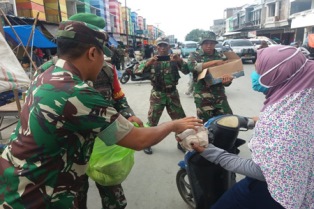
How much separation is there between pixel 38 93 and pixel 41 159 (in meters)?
0.30

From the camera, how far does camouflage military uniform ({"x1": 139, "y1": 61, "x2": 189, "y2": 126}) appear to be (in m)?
4.25

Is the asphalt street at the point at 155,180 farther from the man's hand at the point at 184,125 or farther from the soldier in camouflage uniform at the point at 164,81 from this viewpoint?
the man's hand at the point at 184,125

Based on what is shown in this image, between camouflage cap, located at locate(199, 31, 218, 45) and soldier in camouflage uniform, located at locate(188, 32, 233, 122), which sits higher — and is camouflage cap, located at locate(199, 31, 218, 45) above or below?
above

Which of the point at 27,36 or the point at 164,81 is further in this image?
the point at 27,36

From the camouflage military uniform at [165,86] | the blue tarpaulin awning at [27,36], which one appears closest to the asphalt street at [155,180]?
the camouflage military uniform at [165,86]

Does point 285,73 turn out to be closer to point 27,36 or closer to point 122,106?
point 122,106

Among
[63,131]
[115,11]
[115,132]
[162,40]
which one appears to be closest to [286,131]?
[115,132]

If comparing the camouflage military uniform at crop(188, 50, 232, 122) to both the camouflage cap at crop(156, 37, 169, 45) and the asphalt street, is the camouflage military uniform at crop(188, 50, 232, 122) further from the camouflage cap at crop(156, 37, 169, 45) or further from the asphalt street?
the asphalt street

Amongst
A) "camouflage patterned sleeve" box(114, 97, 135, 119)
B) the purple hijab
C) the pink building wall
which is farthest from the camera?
the pink building wall

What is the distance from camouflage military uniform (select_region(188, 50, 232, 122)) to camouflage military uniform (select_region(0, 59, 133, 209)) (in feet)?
8.96

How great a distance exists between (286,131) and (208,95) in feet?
8.39

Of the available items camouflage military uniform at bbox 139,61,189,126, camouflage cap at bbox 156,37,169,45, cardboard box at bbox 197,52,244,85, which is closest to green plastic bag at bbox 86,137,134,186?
cardboard box at bbox 197,52,244,85

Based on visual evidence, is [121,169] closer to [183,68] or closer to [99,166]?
[99,166]

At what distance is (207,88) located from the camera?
153 inches
